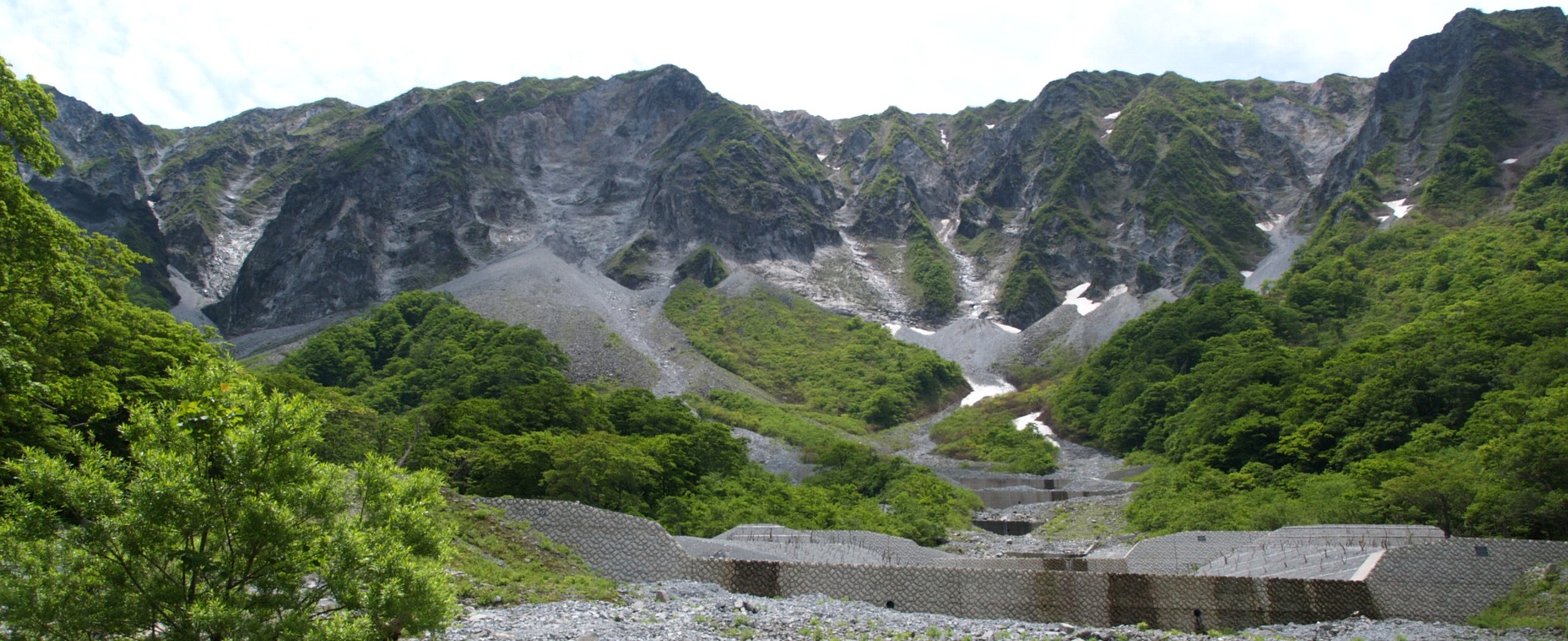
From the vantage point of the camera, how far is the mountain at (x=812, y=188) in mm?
130750

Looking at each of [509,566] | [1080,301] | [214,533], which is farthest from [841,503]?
[1080,301]

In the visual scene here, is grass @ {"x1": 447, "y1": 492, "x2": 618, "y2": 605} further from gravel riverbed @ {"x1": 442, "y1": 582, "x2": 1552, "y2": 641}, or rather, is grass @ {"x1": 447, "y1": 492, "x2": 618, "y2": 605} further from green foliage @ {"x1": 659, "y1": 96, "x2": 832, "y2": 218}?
green foliage @ {"x1": 659, "y1": 96, "x2": 832, "y2": 218}

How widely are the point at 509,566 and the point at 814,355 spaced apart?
308ft

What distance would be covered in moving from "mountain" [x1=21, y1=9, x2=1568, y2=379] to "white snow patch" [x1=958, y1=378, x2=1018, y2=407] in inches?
535

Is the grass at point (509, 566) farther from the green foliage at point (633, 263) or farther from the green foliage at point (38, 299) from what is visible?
the green foliage at point (633, 263)

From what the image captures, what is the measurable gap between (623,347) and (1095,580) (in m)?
Result: 82.3

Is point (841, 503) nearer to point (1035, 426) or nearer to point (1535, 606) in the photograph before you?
point (1535, 606)

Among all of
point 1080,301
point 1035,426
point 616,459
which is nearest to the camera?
point 616,459

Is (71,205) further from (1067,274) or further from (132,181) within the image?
(1067,274)

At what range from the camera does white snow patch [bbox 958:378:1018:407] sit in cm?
10650

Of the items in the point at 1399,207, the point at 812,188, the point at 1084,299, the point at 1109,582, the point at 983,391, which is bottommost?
the point at 1109,582

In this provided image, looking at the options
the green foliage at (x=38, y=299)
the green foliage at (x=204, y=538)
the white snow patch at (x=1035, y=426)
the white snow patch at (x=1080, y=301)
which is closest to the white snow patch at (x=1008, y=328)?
the white snow patch at (x=1080, y=301)

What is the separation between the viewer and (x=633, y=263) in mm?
137500

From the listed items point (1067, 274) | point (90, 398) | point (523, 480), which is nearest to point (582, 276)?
point (1067, 274)
